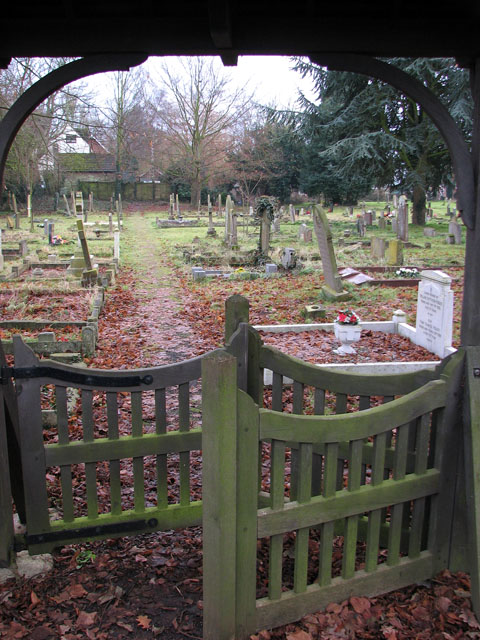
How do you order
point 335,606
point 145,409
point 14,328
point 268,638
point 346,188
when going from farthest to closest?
point 346,188
point 14,328
point 145,409
point 335,606
point 268,638

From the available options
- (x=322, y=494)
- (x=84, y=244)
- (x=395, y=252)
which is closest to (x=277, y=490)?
(x=322, y=494)

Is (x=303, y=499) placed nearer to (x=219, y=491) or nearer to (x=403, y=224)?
(x=219, y=491)

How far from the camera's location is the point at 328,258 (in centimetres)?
1219

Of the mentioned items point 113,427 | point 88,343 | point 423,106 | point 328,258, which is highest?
point 423,106

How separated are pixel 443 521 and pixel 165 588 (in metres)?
1.66

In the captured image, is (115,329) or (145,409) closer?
(145,409)

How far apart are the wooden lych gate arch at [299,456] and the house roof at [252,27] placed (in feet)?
0.34

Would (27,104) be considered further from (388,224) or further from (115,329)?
(388,224)

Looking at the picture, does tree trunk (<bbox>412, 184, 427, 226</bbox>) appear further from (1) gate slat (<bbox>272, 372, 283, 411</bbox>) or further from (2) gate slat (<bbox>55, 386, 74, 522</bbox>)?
(2) gate slat (<bbox>55, 386, 74, 522</bbox>)

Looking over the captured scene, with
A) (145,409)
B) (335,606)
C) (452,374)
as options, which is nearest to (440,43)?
(452,374)

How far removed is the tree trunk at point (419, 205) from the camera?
30.8m

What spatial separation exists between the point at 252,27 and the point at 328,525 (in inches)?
113

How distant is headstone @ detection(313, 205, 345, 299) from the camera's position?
12.2m

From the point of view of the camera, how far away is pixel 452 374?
3178mm
